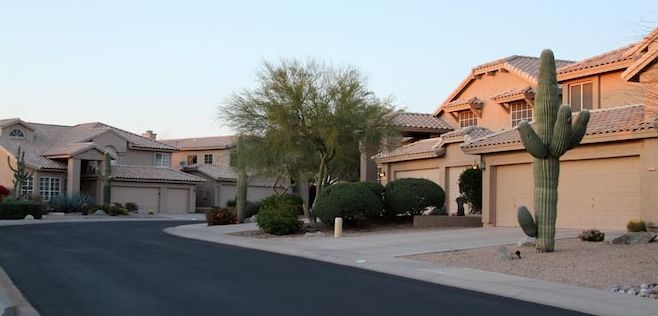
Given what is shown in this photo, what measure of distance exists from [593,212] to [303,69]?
13.9 m

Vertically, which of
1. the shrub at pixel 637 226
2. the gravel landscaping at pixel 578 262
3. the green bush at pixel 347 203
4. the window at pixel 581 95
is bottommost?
the gravel landscaping at pixel 578 262

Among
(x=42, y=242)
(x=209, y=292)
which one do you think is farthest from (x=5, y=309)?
(x=42, y=242)

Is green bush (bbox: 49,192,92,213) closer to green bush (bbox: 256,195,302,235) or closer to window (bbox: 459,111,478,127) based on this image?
window (bbox: 459,111,478,127)

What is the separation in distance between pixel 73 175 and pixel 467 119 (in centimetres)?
2901

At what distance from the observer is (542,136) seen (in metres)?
20.0

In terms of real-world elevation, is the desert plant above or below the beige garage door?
above

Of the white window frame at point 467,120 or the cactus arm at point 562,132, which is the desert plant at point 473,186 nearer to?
the white window frame at point 467,120

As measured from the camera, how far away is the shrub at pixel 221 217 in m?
39.9

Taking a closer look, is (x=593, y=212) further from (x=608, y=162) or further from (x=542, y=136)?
(x=542, y=136)

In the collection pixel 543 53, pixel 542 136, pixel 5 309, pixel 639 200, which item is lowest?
pixel 5 309

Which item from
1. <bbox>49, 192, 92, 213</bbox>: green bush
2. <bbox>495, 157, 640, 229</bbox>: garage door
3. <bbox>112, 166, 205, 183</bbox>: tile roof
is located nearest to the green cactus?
<bbox>49, 192, 92, 213</bbox>: green bush

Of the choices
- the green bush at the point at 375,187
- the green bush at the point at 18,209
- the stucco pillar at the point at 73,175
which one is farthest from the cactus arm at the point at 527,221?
the stucco pillar at the point at 73,175

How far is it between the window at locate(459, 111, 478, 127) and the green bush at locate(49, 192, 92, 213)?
2571cm

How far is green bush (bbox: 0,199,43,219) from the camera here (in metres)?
46.1
